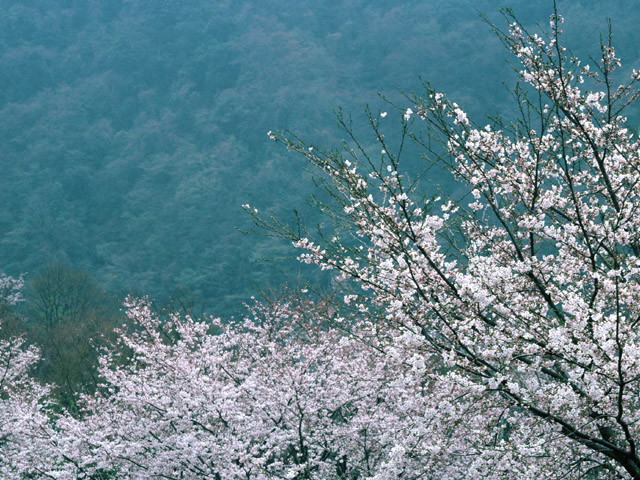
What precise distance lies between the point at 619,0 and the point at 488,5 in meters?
18.6

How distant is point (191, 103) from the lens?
Result: 287 feet

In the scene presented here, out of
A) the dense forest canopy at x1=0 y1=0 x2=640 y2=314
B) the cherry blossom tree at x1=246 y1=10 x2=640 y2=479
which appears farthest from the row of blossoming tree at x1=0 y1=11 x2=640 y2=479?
the dense forest canopy at x1=0 y1=0 x2=640 y2=314

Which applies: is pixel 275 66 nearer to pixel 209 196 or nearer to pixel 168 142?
pixel 168 142

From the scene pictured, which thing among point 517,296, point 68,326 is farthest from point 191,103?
point 517,296

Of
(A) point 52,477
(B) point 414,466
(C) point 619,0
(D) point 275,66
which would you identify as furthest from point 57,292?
(C) point 619,0

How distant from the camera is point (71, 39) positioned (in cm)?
9688

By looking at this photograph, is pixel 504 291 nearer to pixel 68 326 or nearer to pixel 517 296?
pixel 517 296

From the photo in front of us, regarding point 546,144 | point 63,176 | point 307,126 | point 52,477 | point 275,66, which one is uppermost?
point 275,66

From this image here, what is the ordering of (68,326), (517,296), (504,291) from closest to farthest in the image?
(504,291), (517,296), (68,326)

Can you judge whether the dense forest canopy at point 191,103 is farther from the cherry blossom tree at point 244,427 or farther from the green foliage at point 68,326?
the cherry blossom tree at point 244,427

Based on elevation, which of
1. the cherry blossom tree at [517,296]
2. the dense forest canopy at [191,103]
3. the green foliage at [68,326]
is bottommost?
the cherry blossom tree at [517,296]

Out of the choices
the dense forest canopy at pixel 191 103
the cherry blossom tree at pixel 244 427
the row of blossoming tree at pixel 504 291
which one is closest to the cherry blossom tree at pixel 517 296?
the row of blossoming tree at pixel 504 291

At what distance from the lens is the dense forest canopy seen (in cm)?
6788

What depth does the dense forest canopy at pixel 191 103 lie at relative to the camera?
67.9 m
